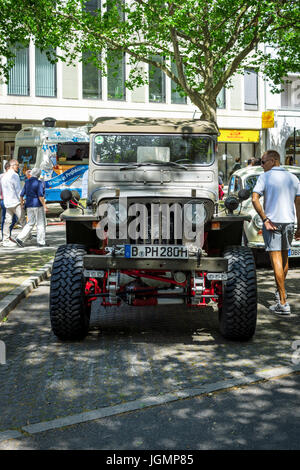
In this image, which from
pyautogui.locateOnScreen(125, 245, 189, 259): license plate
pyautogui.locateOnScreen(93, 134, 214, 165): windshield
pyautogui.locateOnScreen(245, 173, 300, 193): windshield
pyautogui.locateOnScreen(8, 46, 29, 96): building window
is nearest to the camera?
pyautogui.locateOnScreen(125, 245, 189, 259): license plate

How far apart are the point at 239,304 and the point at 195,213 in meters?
0.96

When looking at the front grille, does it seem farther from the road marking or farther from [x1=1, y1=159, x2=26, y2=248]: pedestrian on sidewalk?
Answer: [x1=1, y1=159, x2=26, y2=248]: pedestrian on sidewalk

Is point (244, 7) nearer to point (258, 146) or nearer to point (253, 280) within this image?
point (253, 280)

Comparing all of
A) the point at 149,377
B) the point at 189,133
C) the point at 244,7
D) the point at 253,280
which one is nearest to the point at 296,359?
the point at 253,280

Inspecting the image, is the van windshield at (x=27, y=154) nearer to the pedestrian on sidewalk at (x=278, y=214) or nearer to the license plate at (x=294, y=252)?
the license plate at (x=294, y=252)

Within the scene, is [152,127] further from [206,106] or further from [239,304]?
[206,106]

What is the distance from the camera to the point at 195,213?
6430 millimetres

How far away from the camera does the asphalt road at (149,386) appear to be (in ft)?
13.3

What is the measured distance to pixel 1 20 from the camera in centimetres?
1305

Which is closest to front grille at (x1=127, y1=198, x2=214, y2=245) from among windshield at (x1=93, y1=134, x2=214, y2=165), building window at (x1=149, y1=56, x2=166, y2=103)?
windshield at (x1=93, y1=134, x2=214, y2=165)

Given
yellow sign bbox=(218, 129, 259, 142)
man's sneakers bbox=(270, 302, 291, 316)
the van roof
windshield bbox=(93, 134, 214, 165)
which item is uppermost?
yellow sign bbox=(218, 129, 259, 142)

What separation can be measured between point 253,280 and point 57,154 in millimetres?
18260

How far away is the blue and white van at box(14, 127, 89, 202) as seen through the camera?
23656mm

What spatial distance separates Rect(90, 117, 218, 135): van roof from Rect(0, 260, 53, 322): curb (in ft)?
7.62
